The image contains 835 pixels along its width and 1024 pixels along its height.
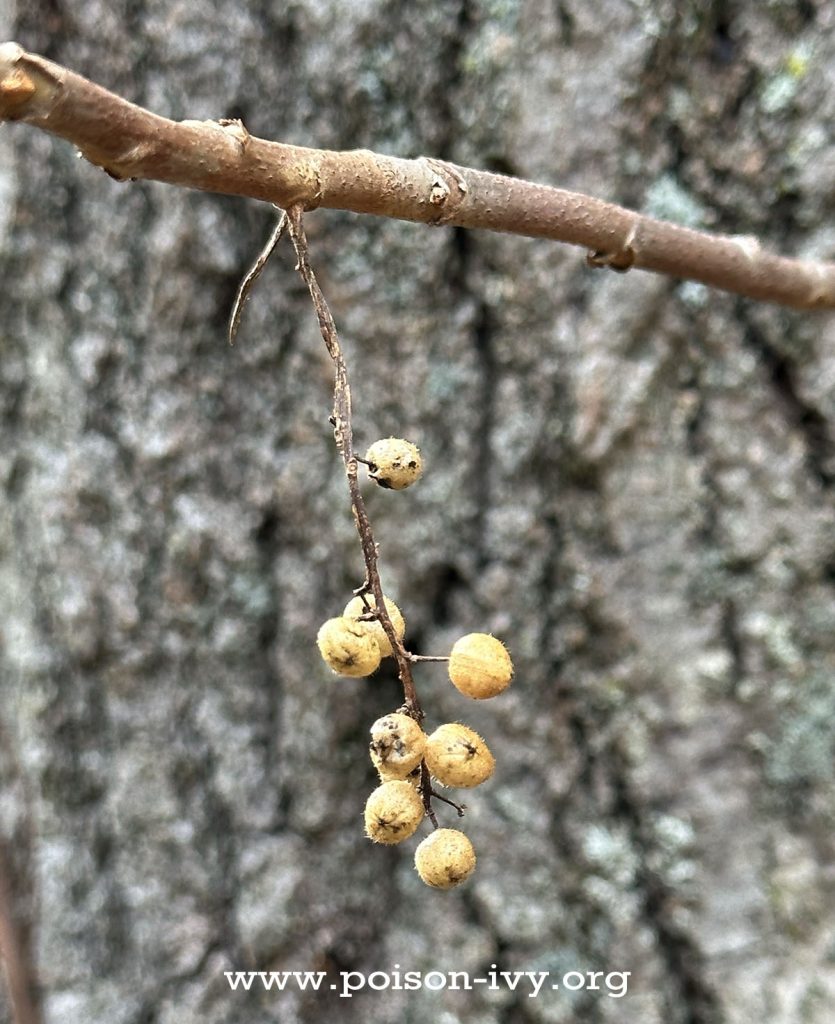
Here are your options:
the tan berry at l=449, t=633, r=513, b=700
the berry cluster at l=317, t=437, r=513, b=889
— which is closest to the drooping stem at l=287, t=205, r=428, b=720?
the berry cluster at l=317, t=437, r=513, b=889

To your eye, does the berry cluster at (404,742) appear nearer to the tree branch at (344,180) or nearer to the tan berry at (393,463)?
the tan berry at (393,463)

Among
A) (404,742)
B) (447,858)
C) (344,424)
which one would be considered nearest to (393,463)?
(344,424)

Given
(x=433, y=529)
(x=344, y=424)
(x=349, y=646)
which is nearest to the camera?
(x=344, y=424)

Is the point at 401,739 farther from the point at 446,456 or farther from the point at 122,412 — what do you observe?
the point at 122,412

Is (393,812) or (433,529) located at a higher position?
(433,529)

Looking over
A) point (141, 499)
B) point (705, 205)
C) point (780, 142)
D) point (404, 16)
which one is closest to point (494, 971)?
point (141, 499)

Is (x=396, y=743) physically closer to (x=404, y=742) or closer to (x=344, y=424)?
(x=404, y=742)

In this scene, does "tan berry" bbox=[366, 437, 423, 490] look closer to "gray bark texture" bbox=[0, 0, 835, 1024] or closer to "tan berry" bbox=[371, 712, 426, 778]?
"tan berry" bbox=[371, 712, 426, 778]

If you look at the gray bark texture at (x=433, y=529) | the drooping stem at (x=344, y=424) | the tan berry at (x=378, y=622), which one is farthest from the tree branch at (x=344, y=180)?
the gray bark texture at (x=433, y=529)
